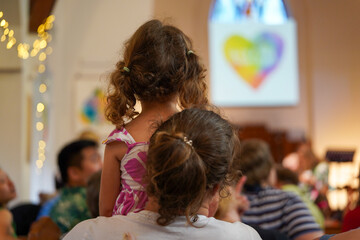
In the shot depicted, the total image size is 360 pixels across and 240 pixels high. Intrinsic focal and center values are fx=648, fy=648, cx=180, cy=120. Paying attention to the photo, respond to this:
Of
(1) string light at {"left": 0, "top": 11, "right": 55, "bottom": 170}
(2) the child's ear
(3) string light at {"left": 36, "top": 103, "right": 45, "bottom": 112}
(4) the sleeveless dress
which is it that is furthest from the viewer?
(3) string light at {"left": 36, "top": 103, "right": 45, "bottom": 112}

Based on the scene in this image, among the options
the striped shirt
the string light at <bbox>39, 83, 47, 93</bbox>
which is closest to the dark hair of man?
the striped shirt

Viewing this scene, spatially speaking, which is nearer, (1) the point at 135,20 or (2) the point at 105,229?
(2) the point at 105,229

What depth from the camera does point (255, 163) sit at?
3.42 metres

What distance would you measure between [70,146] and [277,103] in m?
10.1

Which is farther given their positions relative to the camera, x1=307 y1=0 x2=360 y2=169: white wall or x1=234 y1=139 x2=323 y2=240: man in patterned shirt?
x1=307 y1=0 x2=360 y2=169: white wall

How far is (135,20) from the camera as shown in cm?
907

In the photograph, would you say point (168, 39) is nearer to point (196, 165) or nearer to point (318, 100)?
point (196, 165)

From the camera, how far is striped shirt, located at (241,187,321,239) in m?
2.99

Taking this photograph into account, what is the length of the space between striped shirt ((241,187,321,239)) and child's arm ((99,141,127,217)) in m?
1.38

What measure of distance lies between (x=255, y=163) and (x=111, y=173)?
5.57ft

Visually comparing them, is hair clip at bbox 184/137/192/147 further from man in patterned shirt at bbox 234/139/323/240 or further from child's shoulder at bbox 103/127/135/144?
man in patterned shirt at bbox 234/139/323/240

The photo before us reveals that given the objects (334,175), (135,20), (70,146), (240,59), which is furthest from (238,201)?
(240,59)

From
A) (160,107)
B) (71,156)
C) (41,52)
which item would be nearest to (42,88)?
(41,52)

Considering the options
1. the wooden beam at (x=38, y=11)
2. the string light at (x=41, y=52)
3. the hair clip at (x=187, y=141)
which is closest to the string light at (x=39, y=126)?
the string light at (x=41, y=52)
